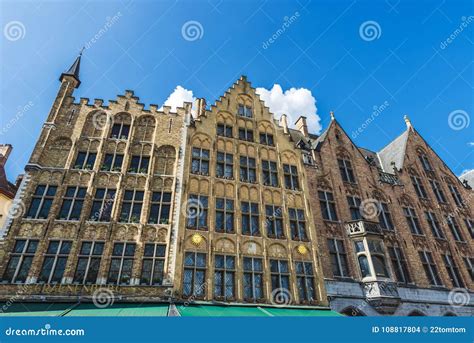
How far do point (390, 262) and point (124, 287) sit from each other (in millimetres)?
14194

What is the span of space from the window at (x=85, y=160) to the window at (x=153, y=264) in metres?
5.66

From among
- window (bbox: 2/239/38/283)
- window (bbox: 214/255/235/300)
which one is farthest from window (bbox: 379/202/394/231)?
window (bbox: 2/239/38/283)

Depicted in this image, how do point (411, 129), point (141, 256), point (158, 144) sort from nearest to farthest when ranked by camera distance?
point (141, 256) < point (158, 144) < point (411, 129)

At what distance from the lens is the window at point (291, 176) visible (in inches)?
755

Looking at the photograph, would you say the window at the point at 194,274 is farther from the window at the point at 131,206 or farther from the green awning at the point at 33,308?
the green awning at the point at 33,308

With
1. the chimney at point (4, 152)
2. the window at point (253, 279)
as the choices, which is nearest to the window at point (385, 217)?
the window at point (253, 279)

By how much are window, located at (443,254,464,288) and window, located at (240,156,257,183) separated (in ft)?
45.1

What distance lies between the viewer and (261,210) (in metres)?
17.3

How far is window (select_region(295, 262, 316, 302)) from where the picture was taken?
1545cm

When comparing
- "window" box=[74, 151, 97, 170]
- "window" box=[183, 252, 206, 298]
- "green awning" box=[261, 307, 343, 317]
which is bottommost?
"green awning" box=[261, 307, 343, 317]

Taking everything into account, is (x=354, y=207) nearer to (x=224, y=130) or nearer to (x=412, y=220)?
(x=412, y=220)

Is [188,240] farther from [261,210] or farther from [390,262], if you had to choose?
[390,262]

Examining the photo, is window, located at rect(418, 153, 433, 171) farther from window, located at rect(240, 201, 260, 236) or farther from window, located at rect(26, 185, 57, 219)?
window, located at rect(26, 185, 57, 219)
